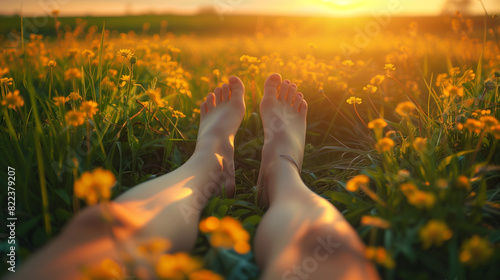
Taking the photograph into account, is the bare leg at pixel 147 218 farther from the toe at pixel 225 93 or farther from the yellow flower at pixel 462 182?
the yellow flower at pixel 462 182

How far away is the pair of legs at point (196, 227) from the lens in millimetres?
643

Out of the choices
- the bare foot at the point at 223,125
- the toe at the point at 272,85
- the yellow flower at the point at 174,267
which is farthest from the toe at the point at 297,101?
the yellow flower at the point at 174,267

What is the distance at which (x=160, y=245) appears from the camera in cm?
45

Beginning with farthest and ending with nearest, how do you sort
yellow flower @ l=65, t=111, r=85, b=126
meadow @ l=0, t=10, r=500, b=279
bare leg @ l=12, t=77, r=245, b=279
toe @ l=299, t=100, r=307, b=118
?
toe @ l=299, t=100, r=307, b=118
yellow flower @ l=65, t=111, r=85, b=126
meadow @ l=0, t=10, r=500, b=279
bare leg @ l=12, t=77, r=245, b=279

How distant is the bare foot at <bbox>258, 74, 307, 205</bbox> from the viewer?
1.39m

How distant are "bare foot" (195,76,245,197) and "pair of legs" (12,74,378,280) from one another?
Result: 0.5 inches

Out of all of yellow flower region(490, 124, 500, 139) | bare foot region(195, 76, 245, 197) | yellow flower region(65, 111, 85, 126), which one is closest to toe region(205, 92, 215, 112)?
bare foot region(195, 76, 245, 197)

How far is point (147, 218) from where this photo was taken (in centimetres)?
80

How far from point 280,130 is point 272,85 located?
1.28ft

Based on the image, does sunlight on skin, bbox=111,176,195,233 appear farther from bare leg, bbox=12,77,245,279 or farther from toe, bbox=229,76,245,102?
toe, bbox=229,76,245,102

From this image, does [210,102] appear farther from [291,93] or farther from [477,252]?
[477,252]

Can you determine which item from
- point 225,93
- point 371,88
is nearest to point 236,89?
point 225,93

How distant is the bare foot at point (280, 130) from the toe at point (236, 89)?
0.14 m

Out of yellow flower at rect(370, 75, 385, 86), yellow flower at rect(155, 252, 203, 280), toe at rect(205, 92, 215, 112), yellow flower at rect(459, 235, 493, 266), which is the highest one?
yellow flower at rect(370, 75, 385, 86)
